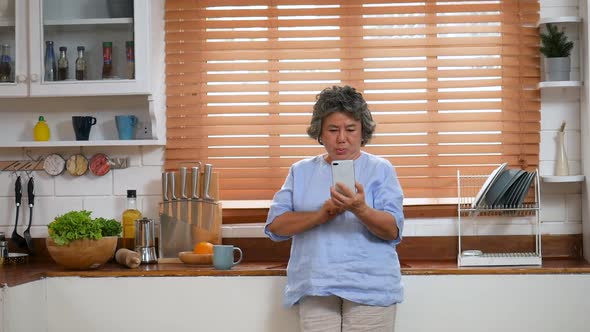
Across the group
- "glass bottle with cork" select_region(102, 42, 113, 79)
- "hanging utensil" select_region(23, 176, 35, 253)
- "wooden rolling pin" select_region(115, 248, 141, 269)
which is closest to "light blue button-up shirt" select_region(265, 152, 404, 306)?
"wooden rolling pin" select_region(115, 248, 141, 269)

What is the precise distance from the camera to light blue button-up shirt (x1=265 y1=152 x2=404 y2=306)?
10.1 feet

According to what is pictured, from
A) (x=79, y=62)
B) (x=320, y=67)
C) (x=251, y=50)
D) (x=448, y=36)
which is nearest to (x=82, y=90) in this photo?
(x=79, y=62)

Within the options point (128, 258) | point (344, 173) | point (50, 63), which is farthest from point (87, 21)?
point (344, 173)

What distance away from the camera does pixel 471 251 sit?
385cm

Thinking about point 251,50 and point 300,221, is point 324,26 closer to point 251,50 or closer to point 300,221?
point 251,50

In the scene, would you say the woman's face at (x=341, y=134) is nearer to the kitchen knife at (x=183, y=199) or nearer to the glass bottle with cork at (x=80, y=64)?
the kitchen knife at (x=183, y=199)

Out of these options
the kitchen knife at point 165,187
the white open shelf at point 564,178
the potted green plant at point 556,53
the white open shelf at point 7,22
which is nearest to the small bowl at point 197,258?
the kitchen knife at point 165,187

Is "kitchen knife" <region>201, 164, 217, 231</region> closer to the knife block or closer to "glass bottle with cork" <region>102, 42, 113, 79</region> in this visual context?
the knife block

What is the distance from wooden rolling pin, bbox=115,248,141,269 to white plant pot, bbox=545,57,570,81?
182 centimetres

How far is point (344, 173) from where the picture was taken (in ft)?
9.69

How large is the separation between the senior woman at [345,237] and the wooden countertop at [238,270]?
45 centimetres

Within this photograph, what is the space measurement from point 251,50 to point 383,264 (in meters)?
1.39

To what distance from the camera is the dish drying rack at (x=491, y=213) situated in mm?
3713

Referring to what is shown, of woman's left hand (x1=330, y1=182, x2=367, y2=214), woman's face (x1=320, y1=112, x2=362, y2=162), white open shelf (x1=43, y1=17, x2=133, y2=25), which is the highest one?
white open shelf (x1=43, y1=17, x2=133, y2=25)
